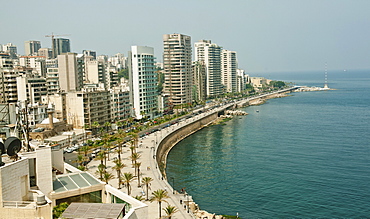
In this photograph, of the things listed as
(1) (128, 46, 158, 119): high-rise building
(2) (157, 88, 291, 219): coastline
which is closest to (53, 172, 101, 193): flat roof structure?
(2) (157, 88, 291, 219): coastline

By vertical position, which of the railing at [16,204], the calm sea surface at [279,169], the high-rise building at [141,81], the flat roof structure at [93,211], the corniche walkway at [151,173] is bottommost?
the calm sea surface at [279,169]

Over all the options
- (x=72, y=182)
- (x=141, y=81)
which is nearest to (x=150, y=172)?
(x=72, y=182)

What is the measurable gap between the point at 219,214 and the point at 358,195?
12666 mm

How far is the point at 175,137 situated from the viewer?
59438 mm

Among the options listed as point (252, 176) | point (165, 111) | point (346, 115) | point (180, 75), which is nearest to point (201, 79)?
point (180, 75)

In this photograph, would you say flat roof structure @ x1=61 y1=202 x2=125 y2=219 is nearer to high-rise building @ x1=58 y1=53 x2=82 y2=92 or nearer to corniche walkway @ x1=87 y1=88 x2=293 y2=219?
corniche walkway @ x1=87 y1=88 x2=293 y2=219

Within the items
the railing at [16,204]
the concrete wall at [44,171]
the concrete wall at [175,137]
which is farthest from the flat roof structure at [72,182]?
the concrete wall at [175,137]

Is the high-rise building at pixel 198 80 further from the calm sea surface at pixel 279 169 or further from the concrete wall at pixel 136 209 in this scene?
the concrete wall at pixel 136 209

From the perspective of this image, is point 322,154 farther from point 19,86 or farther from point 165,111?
point 19,86

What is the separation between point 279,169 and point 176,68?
53298 millimetres

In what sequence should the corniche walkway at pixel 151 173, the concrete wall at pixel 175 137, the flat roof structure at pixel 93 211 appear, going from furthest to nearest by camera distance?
the concrete wall at pixel 175 137 < the corniche walkway at pixel 151 173 < the flat roof structure at pixel 93 211

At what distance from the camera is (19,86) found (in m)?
62.8

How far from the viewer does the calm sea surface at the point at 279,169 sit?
30.8m

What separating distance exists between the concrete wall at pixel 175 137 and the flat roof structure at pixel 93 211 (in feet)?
92.4
